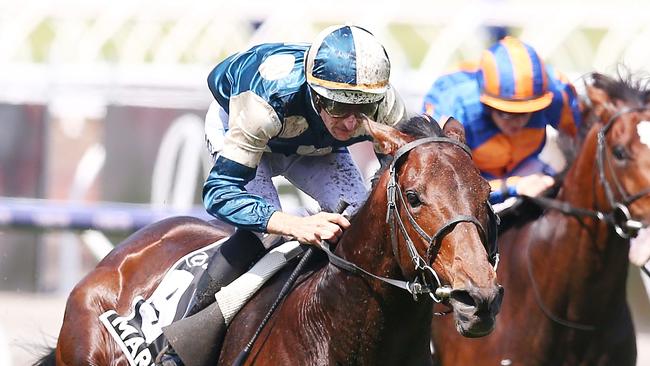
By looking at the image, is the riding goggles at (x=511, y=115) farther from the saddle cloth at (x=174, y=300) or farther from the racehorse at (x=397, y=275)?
the racehorse at (x=397, y=275)

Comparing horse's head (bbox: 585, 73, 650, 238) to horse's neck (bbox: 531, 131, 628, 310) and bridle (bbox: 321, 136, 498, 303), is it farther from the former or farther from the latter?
bridle (bbox: 321, 136, 498, 303)

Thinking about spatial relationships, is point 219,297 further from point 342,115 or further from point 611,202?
point 611,202

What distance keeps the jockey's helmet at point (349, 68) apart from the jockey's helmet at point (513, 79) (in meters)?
2.12

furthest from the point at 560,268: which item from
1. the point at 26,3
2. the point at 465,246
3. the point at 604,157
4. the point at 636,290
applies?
the point at 26,3

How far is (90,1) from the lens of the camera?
9.05 meters

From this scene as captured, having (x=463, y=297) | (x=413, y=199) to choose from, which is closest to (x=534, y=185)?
(x=413, y=199)

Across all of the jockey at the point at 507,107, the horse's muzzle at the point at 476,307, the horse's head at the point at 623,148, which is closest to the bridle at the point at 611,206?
the horse's head at the point at 623,148

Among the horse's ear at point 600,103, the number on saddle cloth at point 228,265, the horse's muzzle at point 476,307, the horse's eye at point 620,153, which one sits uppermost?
the horse's muzzle at point 476,307

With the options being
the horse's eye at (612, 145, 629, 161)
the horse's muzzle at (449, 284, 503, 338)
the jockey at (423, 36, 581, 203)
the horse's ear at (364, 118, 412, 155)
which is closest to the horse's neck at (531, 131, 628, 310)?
the horse's eye at (612, 145, 629, 161)

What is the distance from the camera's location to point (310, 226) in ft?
11.8

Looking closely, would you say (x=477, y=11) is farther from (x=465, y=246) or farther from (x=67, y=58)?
(x=465, y=246)

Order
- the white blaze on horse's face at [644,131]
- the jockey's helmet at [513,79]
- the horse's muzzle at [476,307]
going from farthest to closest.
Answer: the jockey's helmet at [513,79] < the white blaze on horse's face at [644,131] < the horse's muzzle at [476,307]

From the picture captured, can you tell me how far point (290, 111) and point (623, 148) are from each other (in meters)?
1.89

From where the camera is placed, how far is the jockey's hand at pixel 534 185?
17.8ft
